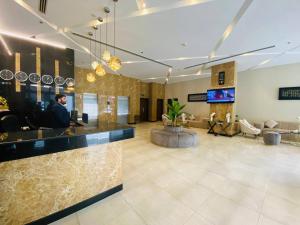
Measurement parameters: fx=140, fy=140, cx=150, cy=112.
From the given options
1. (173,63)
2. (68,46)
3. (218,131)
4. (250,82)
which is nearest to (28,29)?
(68,46)

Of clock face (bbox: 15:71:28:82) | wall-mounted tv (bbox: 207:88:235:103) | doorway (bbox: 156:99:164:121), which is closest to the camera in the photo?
clock face (bbox: 15:71:28:82)

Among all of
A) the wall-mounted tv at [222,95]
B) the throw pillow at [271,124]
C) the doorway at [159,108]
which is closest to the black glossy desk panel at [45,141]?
the wall-mounted tv at [222,95]

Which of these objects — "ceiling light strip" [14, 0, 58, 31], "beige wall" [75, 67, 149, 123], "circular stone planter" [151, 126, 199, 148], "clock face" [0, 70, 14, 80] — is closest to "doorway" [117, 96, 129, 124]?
"beige wall" [75, 67, 149, 123]

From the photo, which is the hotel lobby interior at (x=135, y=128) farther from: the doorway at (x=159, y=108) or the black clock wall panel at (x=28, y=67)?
the doorway at (x=159, y=108)

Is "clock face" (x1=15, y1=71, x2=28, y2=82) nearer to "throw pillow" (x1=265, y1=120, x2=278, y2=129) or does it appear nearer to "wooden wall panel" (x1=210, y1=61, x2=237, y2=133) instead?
"wooden wall panel" (x1=210, y1=61, x2=237, y2=133)

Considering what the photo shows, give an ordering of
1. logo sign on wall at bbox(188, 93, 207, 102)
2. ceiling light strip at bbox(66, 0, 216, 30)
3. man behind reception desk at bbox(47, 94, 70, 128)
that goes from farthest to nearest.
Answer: logo sign on wall at bbox(188, 93, 207, 102), ceiling light strip at bbox(66, 0, 216, 30), man behind reception desk at bbox(47, 94, 70, 128)

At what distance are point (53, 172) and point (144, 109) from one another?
1145 cm

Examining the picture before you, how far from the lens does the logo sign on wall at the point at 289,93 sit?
6.88m

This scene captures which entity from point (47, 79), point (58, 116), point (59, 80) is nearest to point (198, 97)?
point (59, 80)

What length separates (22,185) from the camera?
1667 mm

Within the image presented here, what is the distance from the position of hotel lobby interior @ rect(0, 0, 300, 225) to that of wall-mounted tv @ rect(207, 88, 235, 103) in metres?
0.06

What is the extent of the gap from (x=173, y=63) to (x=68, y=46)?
4742mm

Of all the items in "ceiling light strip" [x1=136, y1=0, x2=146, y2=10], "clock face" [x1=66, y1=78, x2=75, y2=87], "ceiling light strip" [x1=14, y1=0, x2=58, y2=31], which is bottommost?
"clock face" [x1=66, y1=78, x2=75, y2=87]

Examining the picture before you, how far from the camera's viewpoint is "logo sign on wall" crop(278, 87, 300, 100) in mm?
6880
